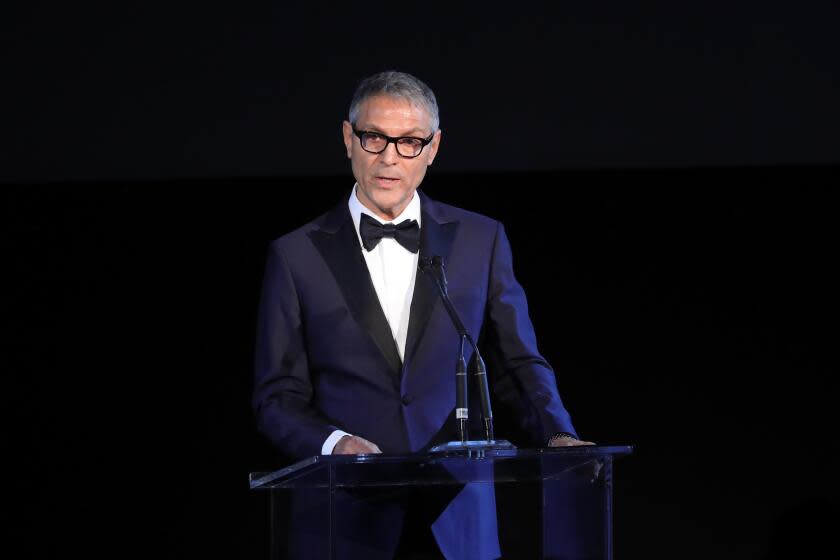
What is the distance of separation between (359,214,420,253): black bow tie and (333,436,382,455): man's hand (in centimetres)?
63

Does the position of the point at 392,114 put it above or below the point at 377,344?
above

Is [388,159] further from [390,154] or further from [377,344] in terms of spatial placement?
[377,344]

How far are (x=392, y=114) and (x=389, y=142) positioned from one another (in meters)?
0.06

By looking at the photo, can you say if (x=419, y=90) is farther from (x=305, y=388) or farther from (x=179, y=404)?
(x=179, y=404)

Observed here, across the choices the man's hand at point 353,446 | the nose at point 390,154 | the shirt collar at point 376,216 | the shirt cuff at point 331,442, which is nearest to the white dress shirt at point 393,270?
the shirt collar at point 376,216

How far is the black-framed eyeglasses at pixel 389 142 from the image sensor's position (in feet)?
8.44

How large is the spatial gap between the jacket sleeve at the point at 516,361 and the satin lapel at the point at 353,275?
24cm

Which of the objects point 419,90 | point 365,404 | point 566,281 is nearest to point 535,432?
point 365,404

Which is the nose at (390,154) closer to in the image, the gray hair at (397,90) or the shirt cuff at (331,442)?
the gray hair at (397,90)

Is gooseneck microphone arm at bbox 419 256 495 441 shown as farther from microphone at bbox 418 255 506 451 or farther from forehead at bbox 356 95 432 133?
forehead at bbox 356 95 432 133

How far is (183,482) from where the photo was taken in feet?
12.6

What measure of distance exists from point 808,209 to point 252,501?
210cm

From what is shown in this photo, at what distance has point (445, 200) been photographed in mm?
3922

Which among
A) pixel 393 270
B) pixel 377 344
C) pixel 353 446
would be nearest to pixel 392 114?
pixel 393 270
